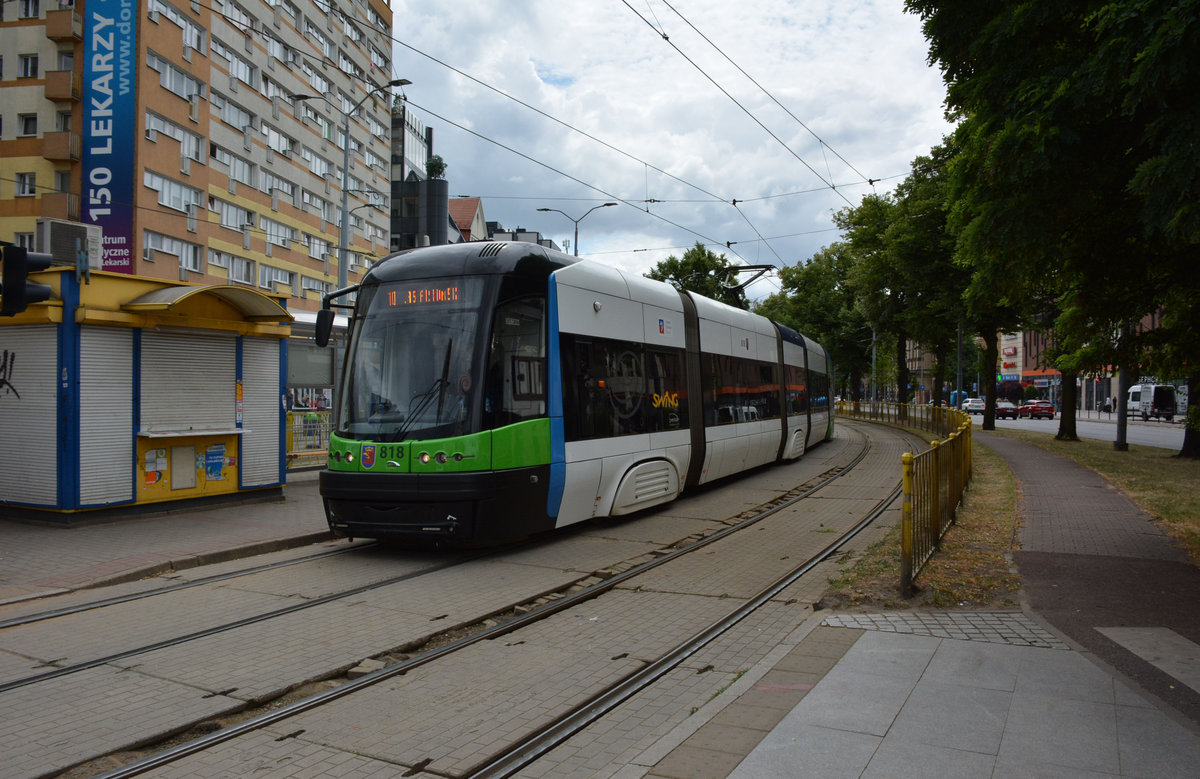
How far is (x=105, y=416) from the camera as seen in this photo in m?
10.6

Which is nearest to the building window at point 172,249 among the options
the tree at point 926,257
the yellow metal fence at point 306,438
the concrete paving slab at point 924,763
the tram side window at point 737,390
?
the yellow metal fence at point 306,438

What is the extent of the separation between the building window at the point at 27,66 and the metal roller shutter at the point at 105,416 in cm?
2817

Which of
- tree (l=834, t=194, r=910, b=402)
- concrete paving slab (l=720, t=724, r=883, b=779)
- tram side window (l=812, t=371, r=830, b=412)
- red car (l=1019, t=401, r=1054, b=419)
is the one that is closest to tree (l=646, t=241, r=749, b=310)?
tree (l=834, t=194, r=910, b=402)

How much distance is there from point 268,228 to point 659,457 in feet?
109

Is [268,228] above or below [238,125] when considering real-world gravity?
below

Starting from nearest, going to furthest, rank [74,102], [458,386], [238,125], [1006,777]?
[1006,777]
[458,386]
[74,102]
[238,125]

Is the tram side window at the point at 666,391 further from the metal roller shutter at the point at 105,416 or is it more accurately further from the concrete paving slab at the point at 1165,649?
the metal roller shutter at the point at 105,416

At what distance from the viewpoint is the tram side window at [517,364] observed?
8.84m

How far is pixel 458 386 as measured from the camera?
8680 millimetres

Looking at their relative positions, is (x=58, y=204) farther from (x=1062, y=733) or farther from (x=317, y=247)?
(x=1062, y=733)

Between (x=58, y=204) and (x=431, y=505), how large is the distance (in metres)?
29.8

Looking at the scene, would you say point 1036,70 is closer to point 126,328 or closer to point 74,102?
point 126,328

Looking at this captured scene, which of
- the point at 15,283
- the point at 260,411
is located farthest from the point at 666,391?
the point at 15,283

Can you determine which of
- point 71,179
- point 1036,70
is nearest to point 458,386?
point 1036,70
